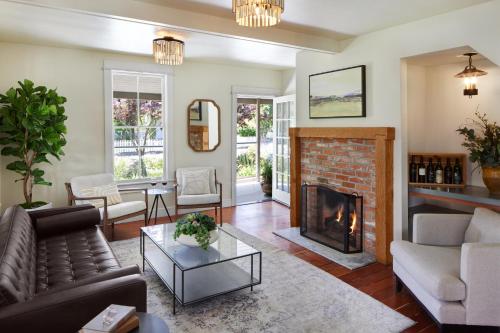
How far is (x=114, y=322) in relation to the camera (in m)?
1.51

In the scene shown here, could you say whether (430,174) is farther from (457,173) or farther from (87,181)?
(87,181)

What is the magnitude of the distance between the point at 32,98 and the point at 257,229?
3.27 metres

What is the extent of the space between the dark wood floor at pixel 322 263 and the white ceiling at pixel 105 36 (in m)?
2.42

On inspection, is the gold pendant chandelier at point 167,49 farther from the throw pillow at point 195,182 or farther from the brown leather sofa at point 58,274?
the throw pillow at point 195,182

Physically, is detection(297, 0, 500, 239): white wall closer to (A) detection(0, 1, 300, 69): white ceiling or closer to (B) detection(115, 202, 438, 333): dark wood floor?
(B) detection(115, 202, 438, 333): dark wood floor

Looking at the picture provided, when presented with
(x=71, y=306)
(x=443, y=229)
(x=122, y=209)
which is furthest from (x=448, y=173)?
(x=122, y=209)

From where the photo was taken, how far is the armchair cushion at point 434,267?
89.0 inches

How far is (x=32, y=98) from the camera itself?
4.15m

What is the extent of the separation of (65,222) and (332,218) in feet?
9.51

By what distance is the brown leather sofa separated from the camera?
1632mm

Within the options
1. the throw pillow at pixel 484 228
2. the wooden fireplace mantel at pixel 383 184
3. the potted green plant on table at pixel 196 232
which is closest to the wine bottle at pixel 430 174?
the wooden fireplace mantel at pixel 383 184

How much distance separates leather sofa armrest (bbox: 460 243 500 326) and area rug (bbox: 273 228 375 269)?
134 cm

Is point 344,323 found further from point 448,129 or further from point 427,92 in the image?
point 427,92

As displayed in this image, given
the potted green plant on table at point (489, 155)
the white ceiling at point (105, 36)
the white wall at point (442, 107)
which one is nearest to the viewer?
the potted green plant on table at point (489, 155)
